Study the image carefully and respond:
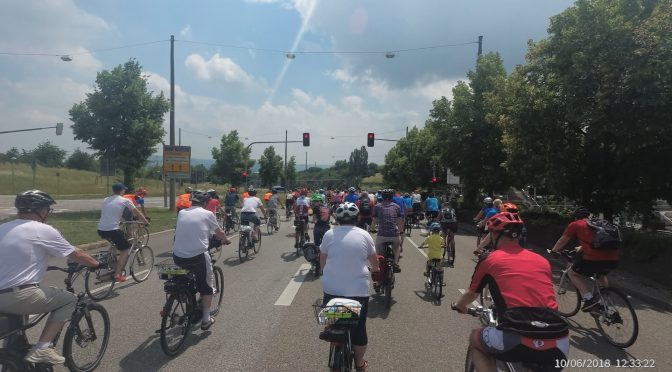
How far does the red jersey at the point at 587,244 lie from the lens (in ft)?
20.7

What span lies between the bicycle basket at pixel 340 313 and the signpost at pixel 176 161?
26420mm

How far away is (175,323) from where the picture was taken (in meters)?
5.31

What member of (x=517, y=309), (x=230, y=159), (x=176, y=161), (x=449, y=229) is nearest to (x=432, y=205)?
(x=449, y=229)

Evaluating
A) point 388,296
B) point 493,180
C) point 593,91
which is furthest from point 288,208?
point 388,296

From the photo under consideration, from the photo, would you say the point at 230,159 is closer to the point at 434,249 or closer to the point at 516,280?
the point at 434,249

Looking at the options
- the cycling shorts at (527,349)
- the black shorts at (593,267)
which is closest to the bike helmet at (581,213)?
the black shorts at (593,267)

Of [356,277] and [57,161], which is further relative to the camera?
[57,161]

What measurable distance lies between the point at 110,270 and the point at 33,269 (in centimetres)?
433

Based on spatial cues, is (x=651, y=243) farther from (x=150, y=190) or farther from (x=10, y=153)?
(x=10, y=153)

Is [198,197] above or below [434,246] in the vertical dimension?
above

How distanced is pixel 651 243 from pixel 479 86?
17.6 meters

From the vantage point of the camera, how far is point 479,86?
26406 mm

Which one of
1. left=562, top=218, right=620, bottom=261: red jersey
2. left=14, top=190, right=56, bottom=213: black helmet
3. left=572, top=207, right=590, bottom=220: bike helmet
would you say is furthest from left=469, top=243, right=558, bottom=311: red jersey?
left=572, top=207, right=590, bottom=220: bike helmet

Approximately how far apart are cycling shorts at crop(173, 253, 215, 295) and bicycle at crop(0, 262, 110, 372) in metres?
1.12
